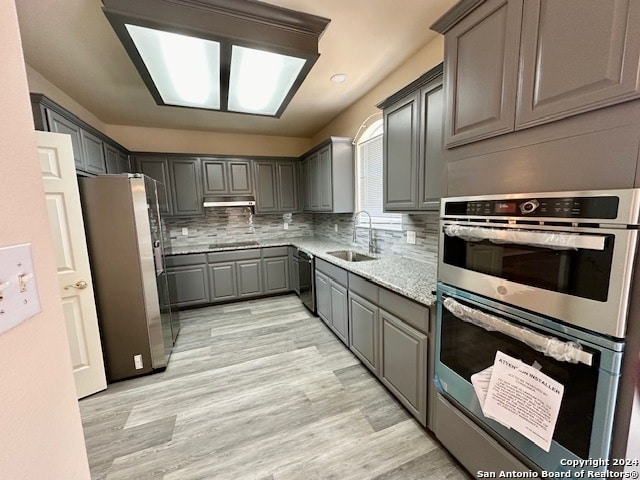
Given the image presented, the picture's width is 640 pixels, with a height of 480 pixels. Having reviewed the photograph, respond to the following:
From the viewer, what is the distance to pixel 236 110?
10.1 ft

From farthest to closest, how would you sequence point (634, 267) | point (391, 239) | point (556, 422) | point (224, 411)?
point (391, 239)
point (224, 411)
point (556, 422)
point (634, 267)

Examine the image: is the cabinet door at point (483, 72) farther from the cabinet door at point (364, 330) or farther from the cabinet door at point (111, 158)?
the cabinet door at point (111, 158)

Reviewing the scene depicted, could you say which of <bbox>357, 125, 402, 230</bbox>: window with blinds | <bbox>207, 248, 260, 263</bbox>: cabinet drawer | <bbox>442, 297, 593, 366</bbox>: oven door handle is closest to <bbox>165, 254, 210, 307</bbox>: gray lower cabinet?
<bbox>207, 248, 260, 263</bbox>: cabinet drawer

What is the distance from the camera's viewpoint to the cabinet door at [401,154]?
198cm

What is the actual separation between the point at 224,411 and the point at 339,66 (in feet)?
10.3

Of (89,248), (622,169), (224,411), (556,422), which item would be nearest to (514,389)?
(556,422)

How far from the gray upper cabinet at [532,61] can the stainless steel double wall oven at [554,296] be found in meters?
0.31

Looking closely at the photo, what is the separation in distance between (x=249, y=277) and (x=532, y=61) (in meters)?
3.87

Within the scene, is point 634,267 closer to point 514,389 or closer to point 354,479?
point 514,389

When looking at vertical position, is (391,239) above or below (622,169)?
below

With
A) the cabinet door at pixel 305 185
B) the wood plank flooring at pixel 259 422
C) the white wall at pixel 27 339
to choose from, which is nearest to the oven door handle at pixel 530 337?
the wood plank flooring at pixel 259 422

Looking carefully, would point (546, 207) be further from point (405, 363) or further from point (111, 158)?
point (111, 158)

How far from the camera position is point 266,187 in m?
4.41

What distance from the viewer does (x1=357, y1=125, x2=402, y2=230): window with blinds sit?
2973 mm
